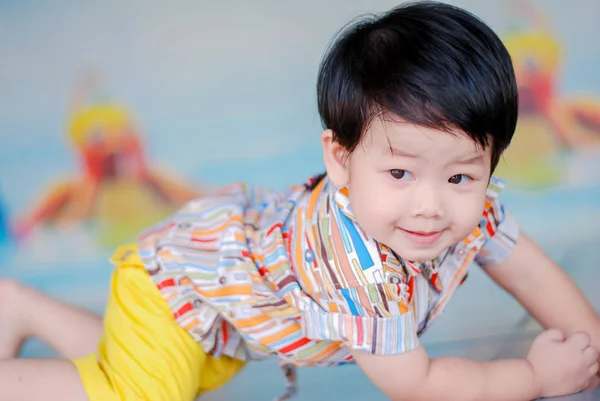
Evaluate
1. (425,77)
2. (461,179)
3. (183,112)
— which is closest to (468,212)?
(461,179)

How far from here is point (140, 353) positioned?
3.87 feet

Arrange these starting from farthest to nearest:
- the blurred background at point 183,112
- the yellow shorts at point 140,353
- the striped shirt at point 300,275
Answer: the blurred background at point 183,112 → the yellow shorts at point 140,353 → the striped shirt at point 300,275

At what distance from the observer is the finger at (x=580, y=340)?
1.18 m

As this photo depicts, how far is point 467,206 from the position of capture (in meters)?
1.00

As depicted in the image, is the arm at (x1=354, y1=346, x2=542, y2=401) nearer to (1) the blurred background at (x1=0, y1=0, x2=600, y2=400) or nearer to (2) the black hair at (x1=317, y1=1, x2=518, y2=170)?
(2) the black hair at (x1=317, y1=1, x2=518, y2=170)

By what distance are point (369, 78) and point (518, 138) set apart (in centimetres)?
111

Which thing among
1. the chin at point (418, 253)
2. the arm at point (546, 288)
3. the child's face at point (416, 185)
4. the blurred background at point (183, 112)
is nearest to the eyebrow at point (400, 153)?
the child's face at point (416, 185)

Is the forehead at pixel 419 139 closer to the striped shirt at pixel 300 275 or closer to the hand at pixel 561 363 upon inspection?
the striped shirt at pixel 300 275

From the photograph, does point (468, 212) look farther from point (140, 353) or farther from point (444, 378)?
point (140, 353)

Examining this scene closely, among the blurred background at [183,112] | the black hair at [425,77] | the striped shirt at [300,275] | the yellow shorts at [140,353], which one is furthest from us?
the blurred background at [183,112]

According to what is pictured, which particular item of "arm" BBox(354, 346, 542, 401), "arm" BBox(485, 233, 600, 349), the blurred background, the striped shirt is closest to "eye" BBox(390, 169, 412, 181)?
the striped shirt

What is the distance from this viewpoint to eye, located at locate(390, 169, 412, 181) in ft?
3.26

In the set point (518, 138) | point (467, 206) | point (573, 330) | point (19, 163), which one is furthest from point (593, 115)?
point (19, 163)

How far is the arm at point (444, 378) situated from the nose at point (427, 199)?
19 cm
